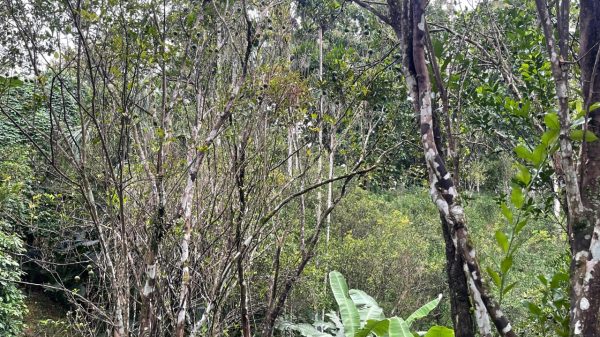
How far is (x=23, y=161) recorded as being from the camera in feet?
26.1

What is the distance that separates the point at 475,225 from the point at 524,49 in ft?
31.3

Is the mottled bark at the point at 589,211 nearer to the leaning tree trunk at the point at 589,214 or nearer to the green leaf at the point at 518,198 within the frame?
the leaning tree trunk at the point at 589,214

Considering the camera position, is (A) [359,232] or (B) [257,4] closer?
(B) [257,4]

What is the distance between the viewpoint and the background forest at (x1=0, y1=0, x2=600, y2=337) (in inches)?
59.1

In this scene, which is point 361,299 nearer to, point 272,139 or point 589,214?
point 589,214

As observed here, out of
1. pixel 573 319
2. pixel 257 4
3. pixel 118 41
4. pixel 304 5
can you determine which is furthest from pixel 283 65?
pixel 304 5

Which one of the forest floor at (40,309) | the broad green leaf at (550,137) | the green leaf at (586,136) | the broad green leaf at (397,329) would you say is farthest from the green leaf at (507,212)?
the forest floor at (40,309)

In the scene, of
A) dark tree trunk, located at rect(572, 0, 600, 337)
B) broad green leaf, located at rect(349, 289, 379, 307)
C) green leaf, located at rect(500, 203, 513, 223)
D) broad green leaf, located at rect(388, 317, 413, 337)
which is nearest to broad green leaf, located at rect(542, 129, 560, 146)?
dark tree trunk, located at rect(572, 0, 600, 337)

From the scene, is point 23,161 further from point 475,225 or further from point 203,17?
point 475,225

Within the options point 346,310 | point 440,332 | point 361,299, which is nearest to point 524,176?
point 440,332

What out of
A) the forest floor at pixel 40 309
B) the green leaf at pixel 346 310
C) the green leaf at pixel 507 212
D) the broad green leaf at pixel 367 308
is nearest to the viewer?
the green leaf at pixel 507 212

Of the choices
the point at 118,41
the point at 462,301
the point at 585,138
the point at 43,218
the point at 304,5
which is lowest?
the point at 43,218

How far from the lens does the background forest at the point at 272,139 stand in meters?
1.50

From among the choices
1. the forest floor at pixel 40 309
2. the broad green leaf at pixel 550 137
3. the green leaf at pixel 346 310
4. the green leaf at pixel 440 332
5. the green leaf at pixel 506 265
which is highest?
the broad green leaf at pixel 550 137
